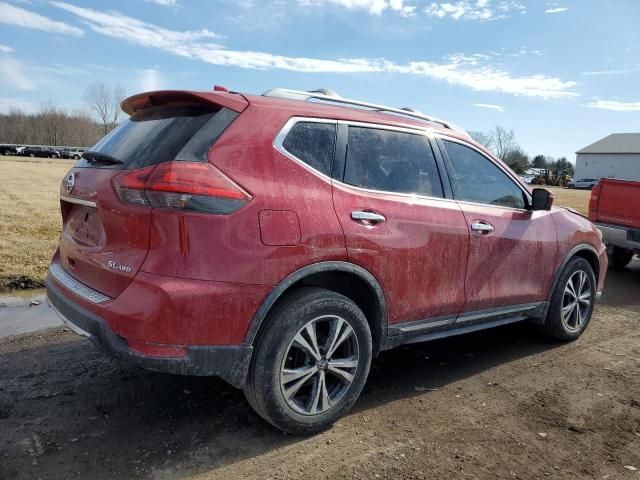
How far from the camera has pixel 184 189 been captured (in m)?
2.59

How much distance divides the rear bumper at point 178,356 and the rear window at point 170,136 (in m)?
0.87

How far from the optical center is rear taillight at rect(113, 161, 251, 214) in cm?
259

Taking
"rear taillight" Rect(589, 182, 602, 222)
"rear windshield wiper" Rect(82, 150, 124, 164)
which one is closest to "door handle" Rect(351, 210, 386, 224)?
"rear windshield wiper" Rect(82, 150, 124, 164)

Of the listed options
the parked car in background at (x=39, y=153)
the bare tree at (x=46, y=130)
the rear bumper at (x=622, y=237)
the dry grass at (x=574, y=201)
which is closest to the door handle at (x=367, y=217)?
the rear bumper at (x=622, y=237)

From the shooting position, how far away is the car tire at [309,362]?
285 centimetres

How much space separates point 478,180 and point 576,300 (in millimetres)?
1776

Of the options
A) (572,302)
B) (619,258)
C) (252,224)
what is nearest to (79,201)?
(252,224)

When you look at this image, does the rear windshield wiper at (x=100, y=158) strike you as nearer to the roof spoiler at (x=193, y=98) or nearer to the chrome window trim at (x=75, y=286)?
the roof spoiler at (x=193, y=98)

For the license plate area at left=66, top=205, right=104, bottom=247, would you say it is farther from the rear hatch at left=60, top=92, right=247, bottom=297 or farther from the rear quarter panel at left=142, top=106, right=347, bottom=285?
the rear quarter panel at left=142, top=106, right=347, bottom=285

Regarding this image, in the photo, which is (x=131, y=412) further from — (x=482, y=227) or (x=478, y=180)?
(x=478, y=180)

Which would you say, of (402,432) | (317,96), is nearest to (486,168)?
(317,96)

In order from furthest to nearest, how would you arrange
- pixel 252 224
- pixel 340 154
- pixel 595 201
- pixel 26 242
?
pixel 595 201
pixel 26 242
pixel 340 154
pixel 252 224

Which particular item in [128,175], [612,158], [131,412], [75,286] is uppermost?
[612,158]

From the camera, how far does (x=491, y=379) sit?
4.05 m
